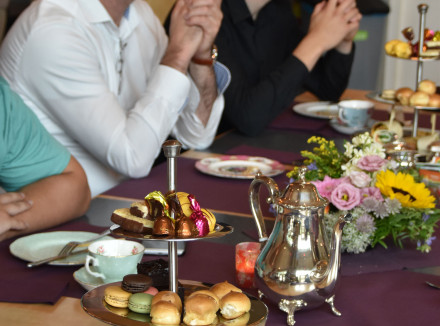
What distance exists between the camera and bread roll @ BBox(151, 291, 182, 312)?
2.29 feet

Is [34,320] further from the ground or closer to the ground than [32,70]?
closer to the ground

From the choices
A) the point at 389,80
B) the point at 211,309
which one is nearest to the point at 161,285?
the point at 211,309

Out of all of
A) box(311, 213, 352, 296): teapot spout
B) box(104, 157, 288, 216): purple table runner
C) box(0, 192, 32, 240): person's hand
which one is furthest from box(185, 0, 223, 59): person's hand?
box(311, 213, 352, 296): teapot spout

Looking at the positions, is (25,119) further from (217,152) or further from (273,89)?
(273,89)

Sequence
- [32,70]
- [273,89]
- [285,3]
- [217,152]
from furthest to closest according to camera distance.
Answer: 1. [285,3]
2. [273,89]
3. [217,152]
4. [32,70]

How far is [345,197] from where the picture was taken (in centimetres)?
107

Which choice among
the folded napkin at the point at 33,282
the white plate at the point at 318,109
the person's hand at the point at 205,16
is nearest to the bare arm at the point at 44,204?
the folded napkin at the point at 33,282

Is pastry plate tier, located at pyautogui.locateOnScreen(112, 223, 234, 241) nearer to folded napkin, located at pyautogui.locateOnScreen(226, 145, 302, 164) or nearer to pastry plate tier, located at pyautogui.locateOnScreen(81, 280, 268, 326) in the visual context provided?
pastry plate tier, located at pyautogui.locateOnScreen(81, 280, 268, 326)

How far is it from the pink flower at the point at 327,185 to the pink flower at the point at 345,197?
3 centimetres

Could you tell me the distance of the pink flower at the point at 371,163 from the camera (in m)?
1.10

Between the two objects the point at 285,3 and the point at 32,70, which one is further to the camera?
the point at 285,3

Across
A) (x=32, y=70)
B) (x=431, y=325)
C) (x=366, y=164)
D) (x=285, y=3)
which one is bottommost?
(x=431, y=325)

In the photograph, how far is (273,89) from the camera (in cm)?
203

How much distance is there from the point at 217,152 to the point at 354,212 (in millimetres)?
802
